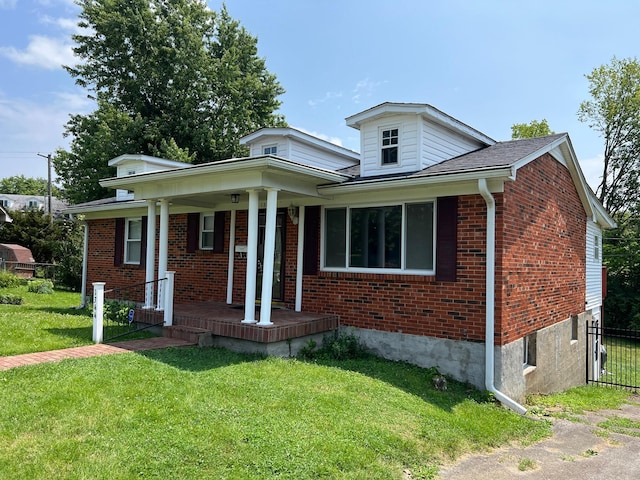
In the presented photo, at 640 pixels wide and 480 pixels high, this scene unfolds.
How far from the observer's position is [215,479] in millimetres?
3646

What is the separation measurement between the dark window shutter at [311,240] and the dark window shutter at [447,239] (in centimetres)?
255

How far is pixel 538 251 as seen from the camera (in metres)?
8.83

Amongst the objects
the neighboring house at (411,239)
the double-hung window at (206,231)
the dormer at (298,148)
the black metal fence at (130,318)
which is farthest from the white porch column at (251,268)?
the double-hung window at (206,231)

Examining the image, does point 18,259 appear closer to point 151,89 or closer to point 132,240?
point 151,89

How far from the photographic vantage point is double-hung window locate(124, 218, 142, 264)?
43.4 feet

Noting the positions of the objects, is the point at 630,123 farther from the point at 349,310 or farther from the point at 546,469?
the point at 546,469

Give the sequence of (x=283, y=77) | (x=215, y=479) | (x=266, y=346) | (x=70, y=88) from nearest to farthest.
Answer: (x=215, y=479) < (x=266, y=346) < (x=70, y=88) < (x=283, y=77)

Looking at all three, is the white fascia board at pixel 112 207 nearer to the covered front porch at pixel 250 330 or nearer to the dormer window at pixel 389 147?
the covered front porch at pixel 250 330

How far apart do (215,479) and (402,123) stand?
722 cm

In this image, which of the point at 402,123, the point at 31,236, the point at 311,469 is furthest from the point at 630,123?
the point at 31,236

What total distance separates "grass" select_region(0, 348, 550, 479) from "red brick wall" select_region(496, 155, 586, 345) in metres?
1.80

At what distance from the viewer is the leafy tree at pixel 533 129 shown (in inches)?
1309

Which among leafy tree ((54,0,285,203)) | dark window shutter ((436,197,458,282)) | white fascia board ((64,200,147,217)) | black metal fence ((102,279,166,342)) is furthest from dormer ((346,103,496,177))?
leafy tree ((54,0,285,203))

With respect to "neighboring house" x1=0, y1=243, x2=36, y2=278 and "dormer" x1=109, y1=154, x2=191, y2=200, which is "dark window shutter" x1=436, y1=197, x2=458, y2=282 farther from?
"neighboring house" x1=0, y1=243, x2=36, y2=278
